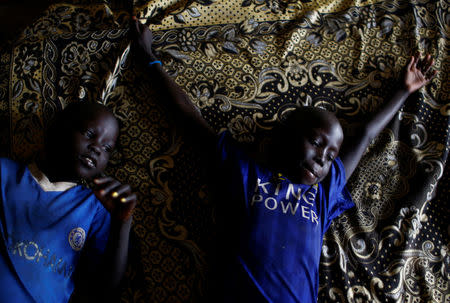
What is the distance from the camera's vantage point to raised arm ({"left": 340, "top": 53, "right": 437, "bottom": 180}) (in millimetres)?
1210

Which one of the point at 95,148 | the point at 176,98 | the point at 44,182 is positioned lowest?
the point at 44,182

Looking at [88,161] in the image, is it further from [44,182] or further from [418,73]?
[418,73]

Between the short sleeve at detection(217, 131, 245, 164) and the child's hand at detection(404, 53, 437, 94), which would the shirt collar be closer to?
the short sleeve at detection(217, 131, 245, 164)

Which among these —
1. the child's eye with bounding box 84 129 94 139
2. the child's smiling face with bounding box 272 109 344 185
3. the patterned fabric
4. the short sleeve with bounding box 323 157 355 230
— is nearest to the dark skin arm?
the patterned fabric

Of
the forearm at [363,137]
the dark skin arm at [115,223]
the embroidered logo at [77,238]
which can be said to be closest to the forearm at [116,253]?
the dark skin arm at [115,223]

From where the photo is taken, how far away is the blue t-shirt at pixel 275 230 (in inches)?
39.8

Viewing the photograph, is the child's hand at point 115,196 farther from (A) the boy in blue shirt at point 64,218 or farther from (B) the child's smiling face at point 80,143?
(B) the child's smiling face at point 80,143

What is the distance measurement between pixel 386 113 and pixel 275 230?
0.61 metres

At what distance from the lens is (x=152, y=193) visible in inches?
47.7

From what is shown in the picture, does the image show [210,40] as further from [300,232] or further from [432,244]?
[432,244]

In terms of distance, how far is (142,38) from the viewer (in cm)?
131

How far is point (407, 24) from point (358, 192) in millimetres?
Answer: 735

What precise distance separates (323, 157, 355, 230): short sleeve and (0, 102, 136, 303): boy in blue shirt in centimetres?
64

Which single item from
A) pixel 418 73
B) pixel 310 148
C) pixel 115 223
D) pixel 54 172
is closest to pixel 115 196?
pixel 115 223
